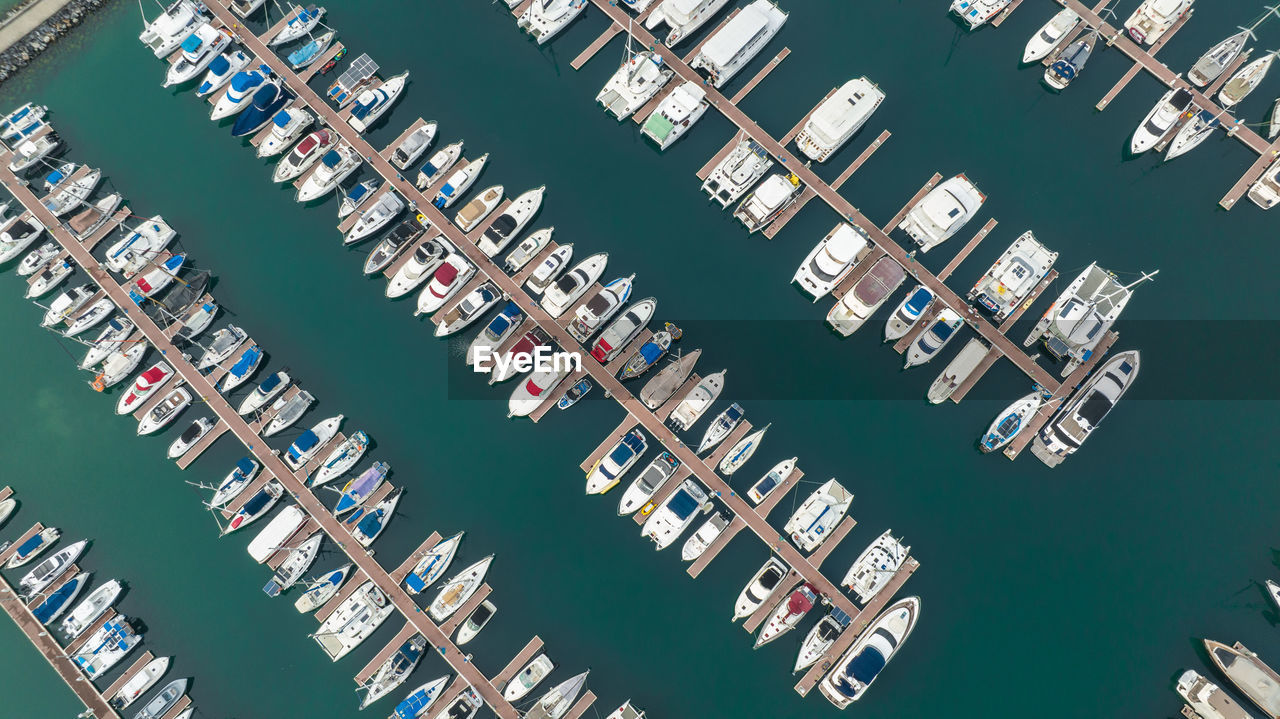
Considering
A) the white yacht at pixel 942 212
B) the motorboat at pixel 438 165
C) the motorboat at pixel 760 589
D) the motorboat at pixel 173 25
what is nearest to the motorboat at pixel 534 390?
the motorboat at pixel 438 165

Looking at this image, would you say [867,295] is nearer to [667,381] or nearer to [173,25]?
[667,381]

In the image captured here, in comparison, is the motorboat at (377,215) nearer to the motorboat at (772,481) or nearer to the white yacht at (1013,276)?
the motorboat at (772,481)

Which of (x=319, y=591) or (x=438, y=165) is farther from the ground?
(x=438, y=165)

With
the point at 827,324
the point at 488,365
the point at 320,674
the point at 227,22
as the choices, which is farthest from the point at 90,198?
the point at 827,324

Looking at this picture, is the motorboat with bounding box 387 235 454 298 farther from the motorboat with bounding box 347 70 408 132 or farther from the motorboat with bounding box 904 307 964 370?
the motorboat with bounding box 904 307 964 370

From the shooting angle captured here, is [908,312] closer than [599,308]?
Yes

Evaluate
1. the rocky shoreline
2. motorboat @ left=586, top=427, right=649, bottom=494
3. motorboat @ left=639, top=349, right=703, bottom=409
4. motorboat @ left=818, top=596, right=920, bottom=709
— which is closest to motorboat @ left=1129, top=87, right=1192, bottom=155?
motorboat @ left=639, top=349, right=703, bottom=409

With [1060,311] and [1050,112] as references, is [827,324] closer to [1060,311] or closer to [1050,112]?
[1060,311]

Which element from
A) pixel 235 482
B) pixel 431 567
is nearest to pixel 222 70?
pixel 235 482
